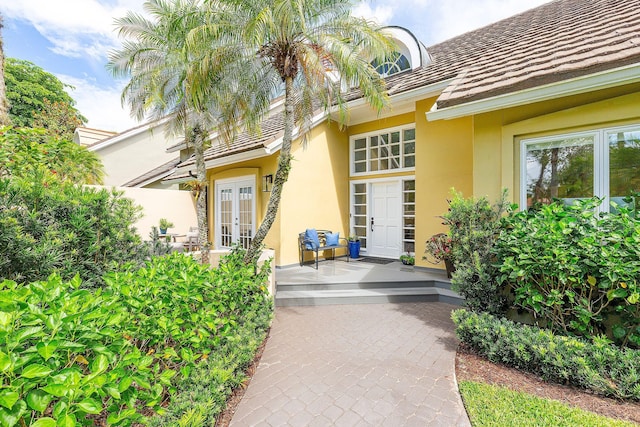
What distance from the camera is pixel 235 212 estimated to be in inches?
472

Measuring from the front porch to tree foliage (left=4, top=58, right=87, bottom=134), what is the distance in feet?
99.8

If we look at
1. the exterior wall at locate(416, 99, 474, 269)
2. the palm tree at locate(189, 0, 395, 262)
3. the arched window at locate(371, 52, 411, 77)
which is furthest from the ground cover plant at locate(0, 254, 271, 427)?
the arched window at locate(371, 52, 411, 77)

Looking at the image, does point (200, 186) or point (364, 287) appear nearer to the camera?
point (364, 287)

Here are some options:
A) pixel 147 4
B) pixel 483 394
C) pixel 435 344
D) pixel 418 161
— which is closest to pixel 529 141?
pixel 418 161

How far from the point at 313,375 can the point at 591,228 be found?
4548 millimetres

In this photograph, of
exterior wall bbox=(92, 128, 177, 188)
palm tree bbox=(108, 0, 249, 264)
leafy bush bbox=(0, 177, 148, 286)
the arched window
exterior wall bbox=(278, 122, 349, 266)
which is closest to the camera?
leafy bush bbox=(0, 177, 148, 286)

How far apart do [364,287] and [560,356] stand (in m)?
4.33

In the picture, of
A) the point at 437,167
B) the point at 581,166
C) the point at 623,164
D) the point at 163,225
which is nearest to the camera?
the point at 623,164

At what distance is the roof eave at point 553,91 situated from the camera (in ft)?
14.5

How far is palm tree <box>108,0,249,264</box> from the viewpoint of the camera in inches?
317

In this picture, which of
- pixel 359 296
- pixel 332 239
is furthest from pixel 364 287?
pixel 332 239

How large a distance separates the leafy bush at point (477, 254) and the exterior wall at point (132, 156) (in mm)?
19206

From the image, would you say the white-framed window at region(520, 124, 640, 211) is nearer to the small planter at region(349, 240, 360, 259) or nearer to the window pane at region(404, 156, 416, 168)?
the window pane at region(404, 156, 416, 168)

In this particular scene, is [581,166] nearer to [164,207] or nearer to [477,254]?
[477,254]
